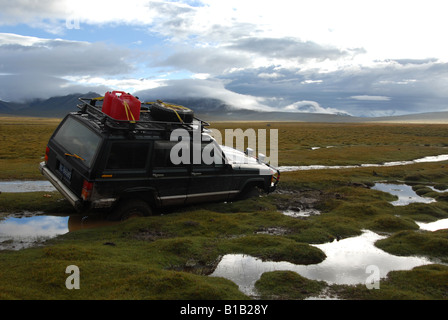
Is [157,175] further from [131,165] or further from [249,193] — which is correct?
[249,193]

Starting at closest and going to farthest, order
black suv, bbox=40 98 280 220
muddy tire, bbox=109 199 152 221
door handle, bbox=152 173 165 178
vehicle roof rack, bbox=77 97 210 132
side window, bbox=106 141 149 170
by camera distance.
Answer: black suv, bbox=40 98 280 220, side window, bbox=106 141 149 170, vehicle roof rack, bbox=77 97 210 132, muddy tire, bbox=109 199 152 221, door handle, bbox=152 173 165 178

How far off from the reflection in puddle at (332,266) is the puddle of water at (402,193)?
5.25 metres

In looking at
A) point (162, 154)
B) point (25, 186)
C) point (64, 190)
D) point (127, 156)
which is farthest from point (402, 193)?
point (25, 186)

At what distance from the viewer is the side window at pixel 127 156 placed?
7.67 meters

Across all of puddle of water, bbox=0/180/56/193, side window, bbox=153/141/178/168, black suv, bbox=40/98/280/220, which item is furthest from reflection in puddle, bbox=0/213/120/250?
puddle of water, bbox=0/180/56/193

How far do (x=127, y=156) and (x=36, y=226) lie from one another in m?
2.54

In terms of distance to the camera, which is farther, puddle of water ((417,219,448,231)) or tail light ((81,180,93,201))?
puddle of water ((417,219,448,231))

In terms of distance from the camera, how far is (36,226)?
314 inches

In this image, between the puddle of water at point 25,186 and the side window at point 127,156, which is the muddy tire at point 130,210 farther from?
the puddle of water at point 25,186

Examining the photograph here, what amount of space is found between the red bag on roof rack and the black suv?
18 cm

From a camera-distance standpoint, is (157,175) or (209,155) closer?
(157,175)

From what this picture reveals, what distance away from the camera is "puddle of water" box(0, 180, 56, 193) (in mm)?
11534

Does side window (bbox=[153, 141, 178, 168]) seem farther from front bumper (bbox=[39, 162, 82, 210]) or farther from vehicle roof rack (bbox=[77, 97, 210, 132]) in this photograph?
front bumper (bbox=[39, 162, 82, 210])

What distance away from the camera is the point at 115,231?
7.55 metres
